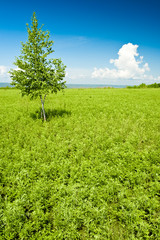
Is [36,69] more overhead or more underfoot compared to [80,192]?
more overhead

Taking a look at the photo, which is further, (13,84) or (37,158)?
(13,84)

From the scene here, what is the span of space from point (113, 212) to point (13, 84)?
13.3m

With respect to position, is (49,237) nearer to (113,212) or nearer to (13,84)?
(113,212)

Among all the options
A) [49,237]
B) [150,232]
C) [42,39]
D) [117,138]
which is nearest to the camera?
[49,237]

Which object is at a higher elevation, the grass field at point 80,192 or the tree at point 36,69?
the tree at point 36,69

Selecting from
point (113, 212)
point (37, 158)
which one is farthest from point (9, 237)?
point (37, 158)

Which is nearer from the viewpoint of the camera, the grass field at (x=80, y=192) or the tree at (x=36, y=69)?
the grass field at (x=80, y=192)

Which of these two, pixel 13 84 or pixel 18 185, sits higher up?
pixel 13 84

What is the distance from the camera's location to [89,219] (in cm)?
427

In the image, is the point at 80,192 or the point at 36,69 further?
the point at 36,69

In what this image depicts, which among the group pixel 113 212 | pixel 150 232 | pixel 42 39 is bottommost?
pixel 150 232

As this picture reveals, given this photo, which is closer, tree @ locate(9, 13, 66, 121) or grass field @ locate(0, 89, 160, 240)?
grass field @ locate(0, 89, 160, 240)

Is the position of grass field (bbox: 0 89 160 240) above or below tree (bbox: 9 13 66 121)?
below

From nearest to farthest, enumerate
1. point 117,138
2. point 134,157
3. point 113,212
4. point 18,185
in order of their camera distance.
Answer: point 113,212, point 18,185, point 134,157, point 117,138
